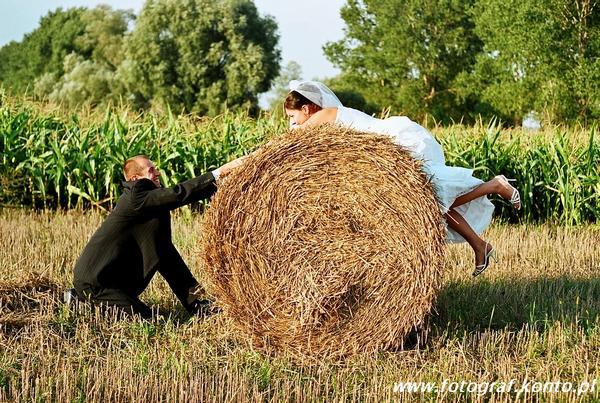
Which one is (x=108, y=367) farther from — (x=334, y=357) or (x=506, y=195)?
(x=506, y=195)

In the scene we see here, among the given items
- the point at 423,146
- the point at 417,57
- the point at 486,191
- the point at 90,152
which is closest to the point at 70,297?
the point at 423,146

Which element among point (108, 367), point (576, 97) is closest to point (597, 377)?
point (108, 367)

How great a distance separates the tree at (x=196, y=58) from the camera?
46875mm

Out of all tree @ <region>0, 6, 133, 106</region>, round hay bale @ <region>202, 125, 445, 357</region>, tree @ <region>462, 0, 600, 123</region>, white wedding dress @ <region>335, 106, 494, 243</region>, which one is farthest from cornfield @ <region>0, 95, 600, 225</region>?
tree @ <region>0, 6, 133, 106</region>

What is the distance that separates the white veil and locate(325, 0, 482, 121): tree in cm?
3492

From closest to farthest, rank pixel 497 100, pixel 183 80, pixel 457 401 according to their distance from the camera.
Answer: pixel 457 401, pixel 497 100, pixel 183 80

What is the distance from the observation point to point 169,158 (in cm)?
1121

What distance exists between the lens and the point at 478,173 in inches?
477

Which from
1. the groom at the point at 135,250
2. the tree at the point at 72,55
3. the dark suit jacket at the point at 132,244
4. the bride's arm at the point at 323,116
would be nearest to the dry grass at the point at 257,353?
the groom at the point at 135,250

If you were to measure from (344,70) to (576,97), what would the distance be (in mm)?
21836

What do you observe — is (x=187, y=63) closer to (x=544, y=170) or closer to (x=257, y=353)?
(x=544, y=170)

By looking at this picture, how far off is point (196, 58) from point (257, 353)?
145ft

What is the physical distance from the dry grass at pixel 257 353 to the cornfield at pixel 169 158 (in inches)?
152

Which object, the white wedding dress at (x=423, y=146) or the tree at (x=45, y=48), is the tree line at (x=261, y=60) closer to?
the tree at (x=45, y=48)
